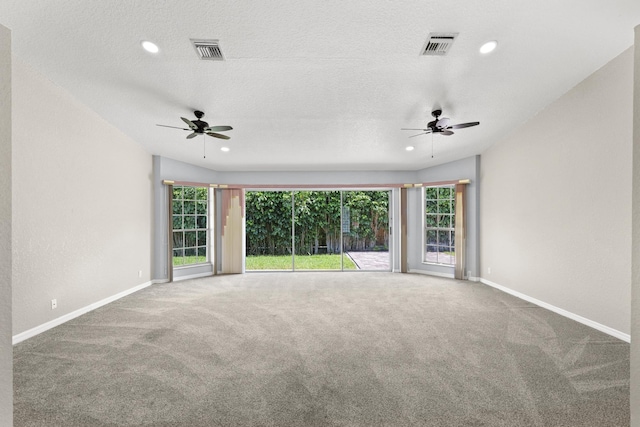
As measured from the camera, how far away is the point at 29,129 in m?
3.19

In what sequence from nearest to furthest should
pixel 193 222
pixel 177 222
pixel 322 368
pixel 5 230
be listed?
pixel 5 230
pixel 322 368
pixel 177 222
pixel 193 222

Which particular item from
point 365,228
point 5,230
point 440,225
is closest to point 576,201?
point 440,225

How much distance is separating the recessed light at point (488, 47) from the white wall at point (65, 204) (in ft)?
15.2

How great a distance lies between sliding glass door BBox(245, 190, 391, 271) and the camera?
8.91m

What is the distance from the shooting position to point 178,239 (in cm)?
618

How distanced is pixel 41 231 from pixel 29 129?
1.14 meters

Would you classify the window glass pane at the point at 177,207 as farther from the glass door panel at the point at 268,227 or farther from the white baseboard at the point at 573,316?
the white baseboard at the point at 573,316

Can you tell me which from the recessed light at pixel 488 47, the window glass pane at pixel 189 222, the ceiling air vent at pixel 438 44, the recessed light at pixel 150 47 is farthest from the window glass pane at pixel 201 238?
the recessed light at pixel 488 47

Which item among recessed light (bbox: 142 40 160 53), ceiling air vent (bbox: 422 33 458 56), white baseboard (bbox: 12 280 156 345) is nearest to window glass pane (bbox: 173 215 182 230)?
white baseboard (bbox: 12 280 156 345)

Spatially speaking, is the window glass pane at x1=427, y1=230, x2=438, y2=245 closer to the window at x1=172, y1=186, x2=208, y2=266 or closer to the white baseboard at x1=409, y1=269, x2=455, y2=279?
the white baseboard at x1=409, y1=269, x2=455, y2=279

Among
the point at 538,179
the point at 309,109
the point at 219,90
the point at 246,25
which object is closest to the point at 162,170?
the point at 219,90

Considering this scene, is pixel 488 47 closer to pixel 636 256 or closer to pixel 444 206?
pixel 636 256

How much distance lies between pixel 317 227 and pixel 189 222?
4.04m

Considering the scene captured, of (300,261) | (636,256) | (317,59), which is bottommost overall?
(300,261)
